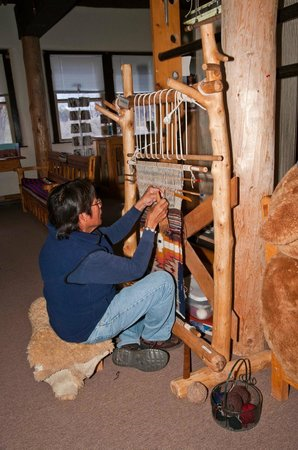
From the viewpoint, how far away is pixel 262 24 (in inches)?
59.7

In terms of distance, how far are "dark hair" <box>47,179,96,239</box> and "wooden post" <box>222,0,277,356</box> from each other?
2.37ft

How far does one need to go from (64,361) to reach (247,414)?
0.88 metres

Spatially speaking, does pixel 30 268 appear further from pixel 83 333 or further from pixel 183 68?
pixel 183 68

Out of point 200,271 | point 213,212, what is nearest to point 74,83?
point 200,271

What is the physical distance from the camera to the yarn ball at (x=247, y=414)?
1.48 meters

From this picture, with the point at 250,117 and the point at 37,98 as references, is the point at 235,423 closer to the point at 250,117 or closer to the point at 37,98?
the point at 250,117

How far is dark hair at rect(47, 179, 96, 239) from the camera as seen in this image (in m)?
1.61

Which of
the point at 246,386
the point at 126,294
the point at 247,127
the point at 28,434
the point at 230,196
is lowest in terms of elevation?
the point at 28,434

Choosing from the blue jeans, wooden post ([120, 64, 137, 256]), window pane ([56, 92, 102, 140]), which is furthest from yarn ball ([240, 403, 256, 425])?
window pane ([56, 92, 102, 140])

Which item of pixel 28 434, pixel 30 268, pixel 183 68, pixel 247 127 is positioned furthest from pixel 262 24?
pixel 30 268

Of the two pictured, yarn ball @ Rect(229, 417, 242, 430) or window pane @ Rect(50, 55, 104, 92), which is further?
window pane @ Rect(50, 55, 104, 92)

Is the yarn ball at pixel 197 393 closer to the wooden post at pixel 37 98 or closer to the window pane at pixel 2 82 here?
the wooden post at pixel 37 98

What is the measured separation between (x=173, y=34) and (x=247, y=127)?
94 cm

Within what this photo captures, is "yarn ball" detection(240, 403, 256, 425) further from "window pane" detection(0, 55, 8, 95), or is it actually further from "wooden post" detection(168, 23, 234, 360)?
"window pane" detection(0, 55, 8, 95)
